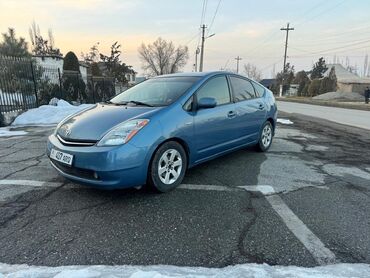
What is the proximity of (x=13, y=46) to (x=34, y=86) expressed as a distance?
1655 cm

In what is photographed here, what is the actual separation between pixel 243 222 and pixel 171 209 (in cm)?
83

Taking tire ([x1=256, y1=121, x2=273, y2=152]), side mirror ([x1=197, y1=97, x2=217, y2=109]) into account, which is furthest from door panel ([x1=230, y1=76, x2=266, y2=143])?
side mirror ([x1=197, y1=97, x2=217, y2=109])

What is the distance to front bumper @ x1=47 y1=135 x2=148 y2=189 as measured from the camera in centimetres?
333

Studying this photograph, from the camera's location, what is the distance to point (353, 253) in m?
2.73

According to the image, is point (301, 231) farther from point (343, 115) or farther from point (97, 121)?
point (343, 115)

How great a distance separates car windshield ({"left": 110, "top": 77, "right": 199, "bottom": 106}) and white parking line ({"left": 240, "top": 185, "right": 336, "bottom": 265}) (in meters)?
1.77

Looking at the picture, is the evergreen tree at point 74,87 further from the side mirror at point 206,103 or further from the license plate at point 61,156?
the side mirror at point 206,103

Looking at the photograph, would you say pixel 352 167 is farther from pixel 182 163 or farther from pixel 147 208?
pixel 147 208

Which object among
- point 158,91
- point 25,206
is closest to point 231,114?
point 158,91

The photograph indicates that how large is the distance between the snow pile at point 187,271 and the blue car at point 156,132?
1120mm

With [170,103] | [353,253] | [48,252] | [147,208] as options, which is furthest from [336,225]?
[48,252]

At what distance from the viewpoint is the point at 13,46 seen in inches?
986

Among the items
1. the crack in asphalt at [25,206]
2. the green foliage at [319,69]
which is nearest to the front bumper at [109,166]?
the crack in asphalt at [25,206]

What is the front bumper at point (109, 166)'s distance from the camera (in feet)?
10.9
